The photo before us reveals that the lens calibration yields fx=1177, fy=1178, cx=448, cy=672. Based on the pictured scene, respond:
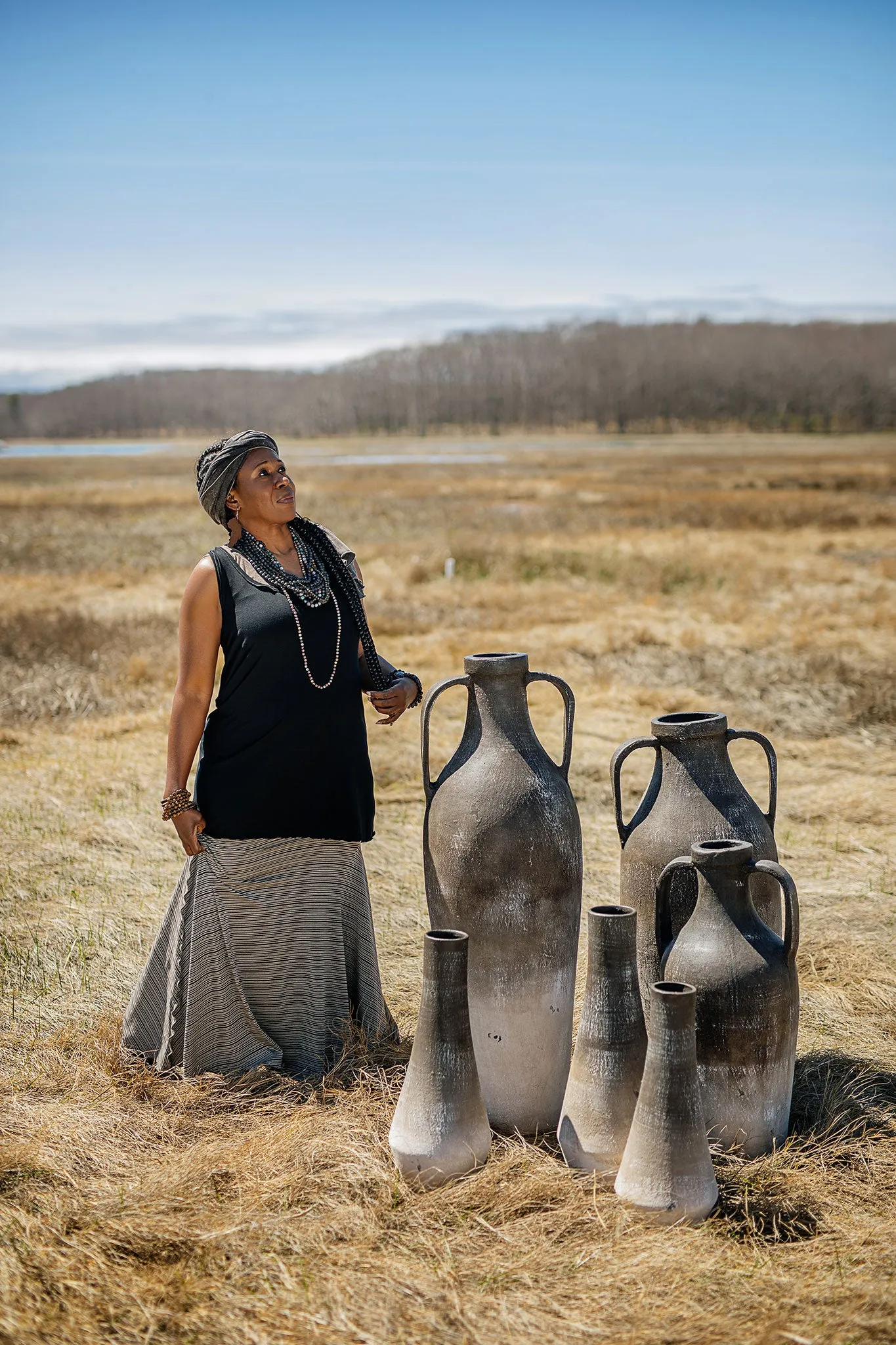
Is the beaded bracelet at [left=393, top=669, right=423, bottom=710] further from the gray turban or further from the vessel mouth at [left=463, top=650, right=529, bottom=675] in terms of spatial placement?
the gray turban

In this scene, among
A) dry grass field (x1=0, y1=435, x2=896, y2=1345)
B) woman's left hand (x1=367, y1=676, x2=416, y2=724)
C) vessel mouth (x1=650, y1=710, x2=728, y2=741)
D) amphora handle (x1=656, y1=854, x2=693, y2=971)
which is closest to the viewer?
dry grass field (x1=0, y1=435, x2=896, y2=1345)

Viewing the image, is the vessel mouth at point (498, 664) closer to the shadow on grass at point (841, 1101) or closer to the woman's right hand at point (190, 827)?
the woman's right hand at point (190, 827)

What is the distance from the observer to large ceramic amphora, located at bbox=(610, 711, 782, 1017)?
3.31m

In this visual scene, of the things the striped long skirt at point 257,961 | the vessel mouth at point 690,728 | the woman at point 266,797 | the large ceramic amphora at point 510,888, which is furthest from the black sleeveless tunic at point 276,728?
the vessel mouth at point 690,728

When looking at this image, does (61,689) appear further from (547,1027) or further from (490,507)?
(490,507)

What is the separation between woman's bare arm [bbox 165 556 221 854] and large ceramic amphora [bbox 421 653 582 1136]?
705mm

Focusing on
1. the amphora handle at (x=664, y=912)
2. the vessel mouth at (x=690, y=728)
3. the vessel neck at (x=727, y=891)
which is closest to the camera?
the vessel neck at (x=727, y=891)

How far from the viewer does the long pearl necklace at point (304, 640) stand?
3.53 meters

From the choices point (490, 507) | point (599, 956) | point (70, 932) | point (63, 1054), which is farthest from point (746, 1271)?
point (490, 507)

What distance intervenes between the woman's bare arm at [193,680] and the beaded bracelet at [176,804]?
0.04ft

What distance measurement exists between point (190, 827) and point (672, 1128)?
1634 millimetres

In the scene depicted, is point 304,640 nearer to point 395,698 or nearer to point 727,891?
point 395,698

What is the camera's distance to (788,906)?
2992 millimetres

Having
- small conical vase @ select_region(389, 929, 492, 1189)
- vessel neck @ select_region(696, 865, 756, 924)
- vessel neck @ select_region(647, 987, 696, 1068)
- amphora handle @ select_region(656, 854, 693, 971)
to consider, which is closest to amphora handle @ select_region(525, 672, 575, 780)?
amphora handle @ select_region(656, 854, 693, 971)
